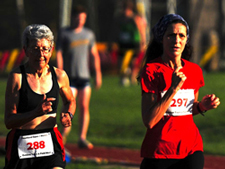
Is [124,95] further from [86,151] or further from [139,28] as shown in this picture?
[86,151]

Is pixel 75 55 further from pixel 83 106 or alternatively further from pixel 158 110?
pixel 158 110

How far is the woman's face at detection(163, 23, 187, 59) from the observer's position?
16.0 ft

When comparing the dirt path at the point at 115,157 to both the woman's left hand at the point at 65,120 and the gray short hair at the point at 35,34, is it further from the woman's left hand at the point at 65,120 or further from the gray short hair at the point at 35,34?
the gray short hair at the point at 35,34

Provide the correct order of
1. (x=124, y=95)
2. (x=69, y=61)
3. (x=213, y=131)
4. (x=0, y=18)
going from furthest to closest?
(x=0, y=18), (x=124, y=95), (x=213, y=131), (x=69, y=61)

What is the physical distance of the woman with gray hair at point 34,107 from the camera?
486 centimetres

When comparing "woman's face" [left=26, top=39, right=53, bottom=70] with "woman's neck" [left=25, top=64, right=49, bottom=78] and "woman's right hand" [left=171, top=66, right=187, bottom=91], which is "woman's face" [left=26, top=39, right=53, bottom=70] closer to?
"woman's neck" [left=25, top=64, right=49, bottom=78]

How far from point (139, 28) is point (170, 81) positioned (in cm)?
1406

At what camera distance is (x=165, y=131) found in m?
4.83

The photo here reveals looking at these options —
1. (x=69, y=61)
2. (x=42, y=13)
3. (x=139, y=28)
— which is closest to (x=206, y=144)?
(x=69, y=61)

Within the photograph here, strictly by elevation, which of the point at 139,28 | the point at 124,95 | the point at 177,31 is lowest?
the point at 124,95

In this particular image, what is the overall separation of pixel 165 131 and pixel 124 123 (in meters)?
8.49

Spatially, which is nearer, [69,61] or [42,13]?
[69,61]

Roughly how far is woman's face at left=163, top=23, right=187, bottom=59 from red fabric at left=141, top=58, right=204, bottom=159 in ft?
0.46

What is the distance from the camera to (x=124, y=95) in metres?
17.6
